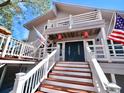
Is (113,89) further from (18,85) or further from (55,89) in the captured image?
(18,85)

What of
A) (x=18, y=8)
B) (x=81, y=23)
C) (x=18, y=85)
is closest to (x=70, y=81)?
(x=18, y=85)

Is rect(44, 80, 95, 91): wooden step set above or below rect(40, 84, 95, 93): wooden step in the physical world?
above

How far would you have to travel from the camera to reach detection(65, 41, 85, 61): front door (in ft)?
29.4

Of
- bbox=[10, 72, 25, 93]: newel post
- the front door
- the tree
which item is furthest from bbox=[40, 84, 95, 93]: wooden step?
the tree

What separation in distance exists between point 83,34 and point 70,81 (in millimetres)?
4935

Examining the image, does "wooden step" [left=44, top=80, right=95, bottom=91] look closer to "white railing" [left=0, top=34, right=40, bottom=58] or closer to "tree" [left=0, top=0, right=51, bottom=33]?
"white railing" [left=0, top=34, right=40, bottom=58]

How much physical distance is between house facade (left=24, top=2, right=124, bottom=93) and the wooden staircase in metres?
1.47

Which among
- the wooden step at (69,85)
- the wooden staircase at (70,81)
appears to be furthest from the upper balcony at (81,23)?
the wooden step at (69,85)

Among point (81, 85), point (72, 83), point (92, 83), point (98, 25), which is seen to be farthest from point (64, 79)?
point (98, 25)

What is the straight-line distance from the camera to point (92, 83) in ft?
13.6

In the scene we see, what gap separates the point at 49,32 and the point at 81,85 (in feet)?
18.3

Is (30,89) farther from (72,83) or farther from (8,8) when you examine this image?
(8,8)

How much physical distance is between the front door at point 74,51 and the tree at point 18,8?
6.78 meters

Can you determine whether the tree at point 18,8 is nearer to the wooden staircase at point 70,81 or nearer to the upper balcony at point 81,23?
the upper balcony at point 81,23
